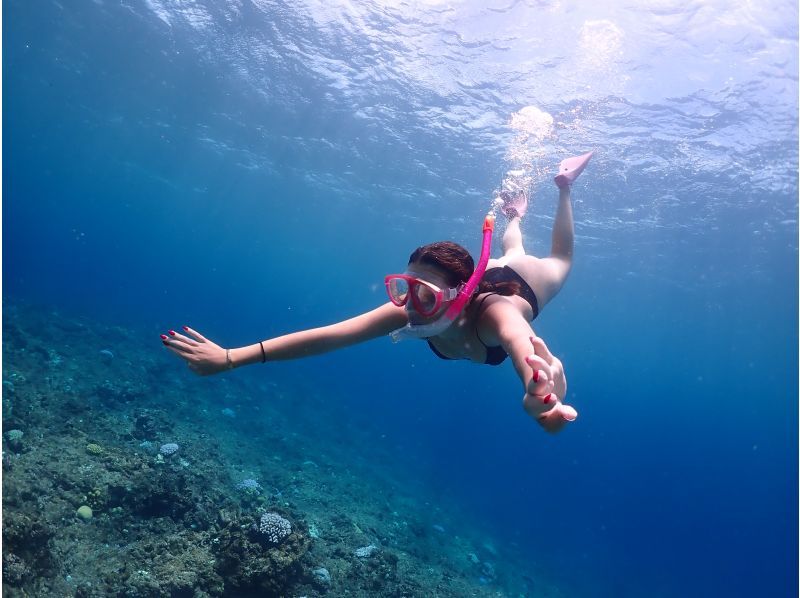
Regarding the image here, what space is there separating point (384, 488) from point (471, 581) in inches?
283

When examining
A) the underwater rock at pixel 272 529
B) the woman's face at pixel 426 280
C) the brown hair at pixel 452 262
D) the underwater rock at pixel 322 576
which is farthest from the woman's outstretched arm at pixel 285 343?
the underwater rock at pixel 322 576

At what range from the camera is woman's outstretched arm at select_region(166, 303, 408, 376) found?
3.68 meters

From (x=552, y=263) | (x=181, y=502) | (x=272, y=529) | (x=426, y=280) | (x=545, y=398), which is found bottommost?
(x=181, y=502)

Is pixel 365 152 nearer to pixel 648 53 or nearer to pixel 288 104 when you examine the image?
pixel 288 104

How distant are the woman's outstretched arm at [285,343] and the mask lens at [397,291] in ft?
0.27

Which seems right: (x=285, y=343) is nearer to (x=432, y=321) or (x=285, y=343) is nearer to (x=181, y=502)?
(x=432, y=321)

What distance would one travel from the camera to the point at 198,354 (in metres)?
3.67

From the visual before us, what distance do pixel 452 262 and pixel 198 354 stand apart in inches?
84.6

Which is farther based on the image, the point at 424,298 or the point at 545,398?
the point at 424,298

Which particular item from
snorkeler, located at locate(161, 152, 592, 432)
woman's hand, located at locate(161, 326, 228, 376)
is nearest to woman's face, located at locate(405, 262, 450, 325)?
snorkeler, located at locate(161, 152, 592, 432)

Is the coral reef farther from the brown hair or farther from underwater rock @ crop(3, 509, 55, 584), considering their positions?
the brown hair

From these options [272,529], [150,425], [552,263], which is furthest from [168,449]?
[552,263]

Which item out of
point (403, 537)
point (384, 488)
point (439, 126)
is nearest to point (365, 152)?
point (439, 126)

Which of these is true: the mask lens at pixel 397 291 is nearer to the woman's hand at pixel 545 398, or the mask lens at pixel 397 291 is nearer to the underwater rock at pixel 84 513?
the woman's hand at pixel 545 398
